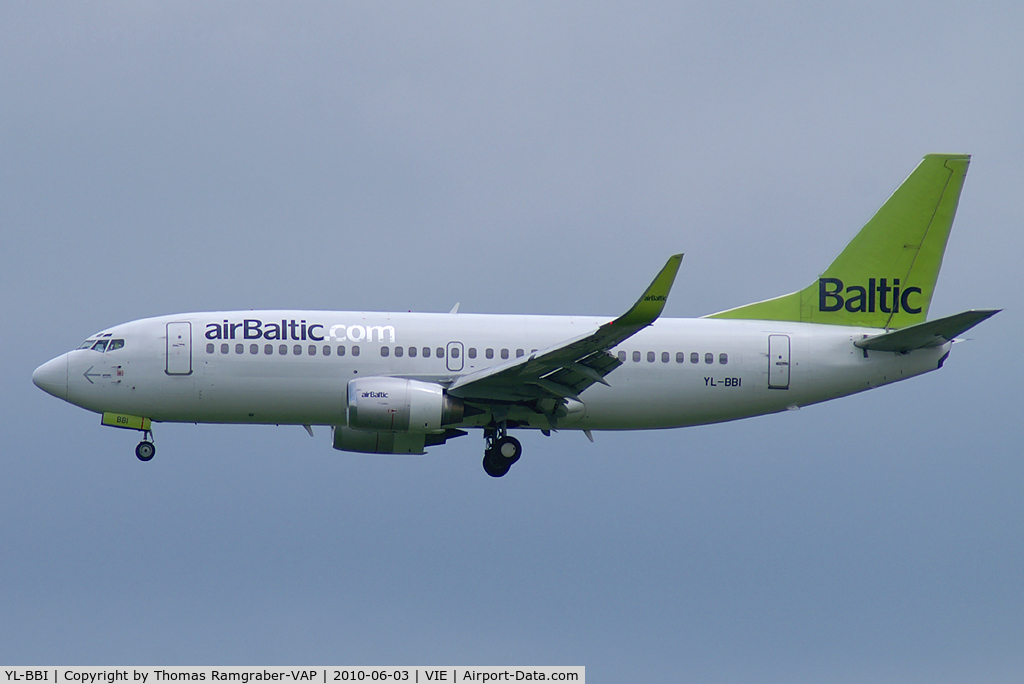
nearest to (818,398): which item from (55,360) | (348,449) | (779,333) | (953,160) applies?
(779,333)

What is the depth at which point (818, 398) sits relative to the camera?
1556 inches

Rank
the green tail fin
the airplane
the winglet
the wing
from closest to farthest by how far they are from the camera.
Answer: the winglet < the wing < the airplane < the green tail fin

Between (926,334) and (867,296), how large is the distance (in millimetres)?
3725

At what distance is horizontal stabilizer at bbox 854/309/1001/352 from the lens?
35.9 meters

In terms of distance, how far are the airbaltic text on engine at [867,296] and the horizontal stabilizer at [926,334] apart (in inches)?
81.2

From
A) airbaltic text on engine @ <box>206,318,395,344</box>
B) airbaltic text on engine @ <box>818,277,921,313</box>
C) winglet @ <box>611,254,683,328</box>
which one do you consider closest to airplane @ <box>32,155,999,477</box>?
airbaltic text on engine @ <box>206,318,395,344</box>

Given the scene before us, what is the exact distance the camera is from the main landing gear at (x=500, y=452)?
37.9 m

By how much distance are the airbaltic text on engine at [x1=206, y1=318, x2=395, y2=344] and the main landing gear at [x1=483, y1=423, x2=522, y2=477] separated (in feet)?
13.5

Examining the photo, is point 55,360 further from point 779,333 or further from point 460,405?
point 779,333

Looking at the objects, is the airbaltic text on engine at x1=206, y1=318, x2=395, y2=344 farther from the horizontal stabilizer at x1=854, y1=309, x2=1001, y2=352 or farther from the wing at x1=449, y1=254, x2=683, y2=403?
the horizontal stabilizer at x1=854, y1=309, x2=1001, y2=352

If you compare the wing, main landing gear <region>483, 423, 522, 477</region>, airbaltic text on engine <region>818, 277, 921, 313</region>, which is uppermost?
airbaltic text on engine <region>818, 277, 921, 313</region>

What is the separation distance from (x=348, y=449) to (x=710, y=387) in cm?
1113

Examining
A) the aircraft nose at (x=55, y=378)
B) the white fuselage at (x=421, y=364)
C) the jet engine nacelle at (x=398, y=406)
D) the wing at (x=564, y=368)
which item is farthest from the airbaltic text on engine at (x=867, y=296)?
the aircraft nose at (x=55, y=378)

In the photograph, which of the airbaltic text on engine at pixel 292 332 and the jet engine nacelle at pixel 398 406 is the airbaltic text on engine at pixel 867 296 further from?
the airbaltic text on engine at pixel 292 332
